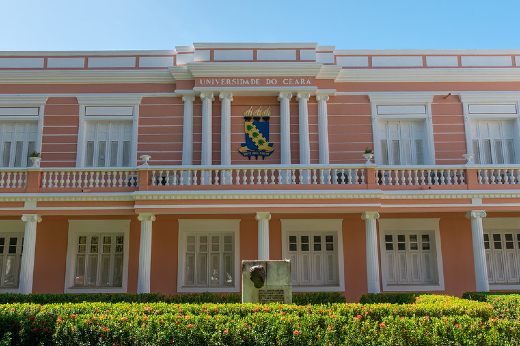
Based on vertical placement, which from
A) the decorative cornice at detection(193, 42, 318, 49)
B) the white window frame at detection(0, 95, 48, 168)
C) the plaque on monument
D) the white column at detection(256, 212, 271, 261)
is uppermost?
the decorative cornice at detection(193, 42, 318, 49)

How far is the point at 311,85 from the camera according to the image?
16188mm

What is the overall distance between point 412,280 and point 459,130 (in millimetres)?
5881

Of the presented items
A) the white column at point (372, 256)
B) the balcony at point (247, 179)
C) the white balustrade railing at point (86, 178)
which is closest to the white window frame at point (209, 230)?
the balcony at point (247, 179)

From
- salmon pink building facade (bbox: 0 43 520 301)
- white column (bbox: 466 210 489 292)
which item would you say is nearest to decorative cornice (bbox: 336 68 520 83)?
salmon pink building facade (bbox: 0 43 520 301)

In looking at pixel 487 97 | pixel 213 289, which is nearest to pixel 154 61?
pixel 213 289

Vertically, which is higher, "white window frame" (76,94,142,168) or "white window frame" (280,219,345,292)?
"white window frame" (76,94,142,168)

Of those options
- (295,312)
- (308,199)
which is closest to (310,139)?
(308,199)

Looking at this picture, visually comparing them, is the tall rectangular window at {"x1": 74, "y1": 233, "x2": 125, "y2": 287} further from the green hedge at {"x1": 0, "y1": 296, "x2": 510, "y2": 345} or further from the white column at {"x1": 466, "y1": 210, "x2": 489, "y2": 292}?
the white column at {"x1": 466, "y1": 210, "x2": 489, "y2": 292}

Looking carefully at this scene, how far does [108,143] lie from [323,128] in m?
7.99

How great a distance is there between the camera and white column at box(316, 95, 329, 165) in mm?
16047

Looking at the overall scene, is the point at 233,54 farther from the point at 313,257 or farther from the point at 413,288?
the point at 413,288

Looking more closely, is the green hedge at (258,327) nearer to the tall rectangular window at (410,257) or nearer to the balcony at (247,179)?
the balcony at (247,179)

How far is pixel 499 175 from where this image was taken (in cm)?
1427

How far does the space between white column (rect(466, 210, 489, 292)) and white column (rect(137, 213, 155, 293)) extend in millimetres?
9982
